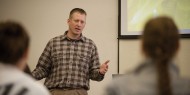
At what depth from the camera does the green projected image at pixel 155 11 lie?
3404 mm

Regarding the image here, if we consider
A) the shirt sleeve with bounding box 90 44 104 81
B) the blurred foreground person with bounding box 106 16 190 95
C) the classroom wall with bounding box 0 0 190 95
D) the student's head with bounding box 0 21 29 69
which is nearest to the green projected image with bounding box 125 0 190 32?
the classroom wall with bounding box 0 0 190 95

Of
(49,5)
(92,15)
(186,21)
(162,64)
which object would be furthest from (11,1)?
(162,64)

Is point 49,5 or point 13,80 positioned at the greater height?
point 49,5

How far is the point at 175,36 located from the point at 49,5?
9.10 feet

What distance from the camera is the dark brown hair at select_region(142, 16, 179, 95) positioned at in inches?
46.4

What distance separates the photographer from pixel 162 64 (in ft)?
3.93

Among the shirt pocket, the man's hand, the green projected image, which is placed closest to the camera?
the man's hand

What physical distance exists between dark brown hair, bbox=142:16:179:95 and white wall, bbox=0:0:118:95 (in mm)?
2377

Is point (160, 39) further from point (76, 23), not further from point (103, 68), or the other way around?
point (76, 23)

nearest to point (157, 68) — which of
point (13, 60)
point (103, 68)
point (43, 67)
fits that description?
point (13, 60)

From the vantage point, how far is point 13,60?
122 centimetres

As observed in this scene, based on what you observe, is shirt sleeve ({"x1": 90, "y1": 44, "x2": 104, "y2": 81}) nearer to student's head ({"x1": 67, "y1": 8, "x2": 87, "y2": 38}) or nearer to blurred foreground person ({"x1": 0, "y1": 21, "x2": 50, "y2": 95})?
student's head ({"x1": 67, "y1": 8, "x2": 87, "y2": 38})

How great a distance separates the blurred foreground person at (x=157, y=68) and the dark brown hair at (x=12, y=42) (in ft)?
1.39

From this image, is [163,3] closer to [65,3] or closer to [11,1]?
[65,3]
